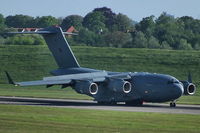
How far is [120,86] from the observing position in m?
55.1

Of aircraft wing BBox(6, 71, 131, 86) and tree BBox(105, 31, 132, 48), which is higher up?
tree BBox(105, 31, 132, 48)

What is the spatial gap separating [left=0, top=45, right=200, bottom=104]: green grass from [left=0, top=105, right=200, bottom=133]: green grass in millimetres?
35008

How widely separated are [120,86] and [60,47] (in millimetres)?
7620

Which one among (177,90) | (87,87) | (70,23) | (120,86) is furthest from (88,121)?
(70,23)

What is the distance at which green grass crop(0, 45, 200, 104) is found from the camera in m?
86.6

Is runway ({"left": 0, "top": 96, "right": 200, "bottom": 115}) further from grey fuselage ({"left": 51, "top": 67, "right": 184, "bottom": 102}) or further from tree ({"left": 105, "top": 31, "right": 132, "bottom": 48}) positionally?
tree ({"left": 105, "top": 31, "right": 132, "bottom": 48})

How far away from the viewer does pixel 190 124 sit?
1592 inches

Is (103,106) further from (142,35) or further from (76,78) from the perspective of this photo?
(142,35)

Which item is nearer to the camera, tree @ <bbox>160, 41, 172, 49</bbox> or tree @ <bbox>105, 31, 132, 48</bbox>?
tree @ <bbox>160, 41, 172, 49</bbox>

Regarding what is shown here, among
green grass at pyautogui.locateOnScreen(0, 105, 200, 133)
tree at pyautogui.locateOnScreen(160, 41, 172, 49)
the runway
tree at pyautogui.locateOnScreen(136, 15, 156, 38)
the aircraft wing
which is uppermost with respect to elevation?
tree at pyautogui.locateOnScreen(136, 15, 156, 38)

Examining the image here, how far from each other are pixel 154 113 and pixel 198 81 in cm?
3438

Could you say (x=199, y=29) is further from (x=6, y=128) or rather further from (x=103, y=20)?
(x=6, y=128)

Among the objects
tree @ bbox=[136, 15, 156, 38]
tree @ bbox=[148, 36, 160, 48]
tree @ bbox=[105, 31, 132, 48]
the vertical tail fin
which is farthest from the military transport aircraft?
tree @ bbox=[136, 15, 156, 38]

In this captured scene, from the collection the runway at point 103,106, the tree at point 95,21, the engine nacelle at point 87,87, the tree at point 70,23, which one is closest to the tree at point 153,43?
the tree at point 95,21
